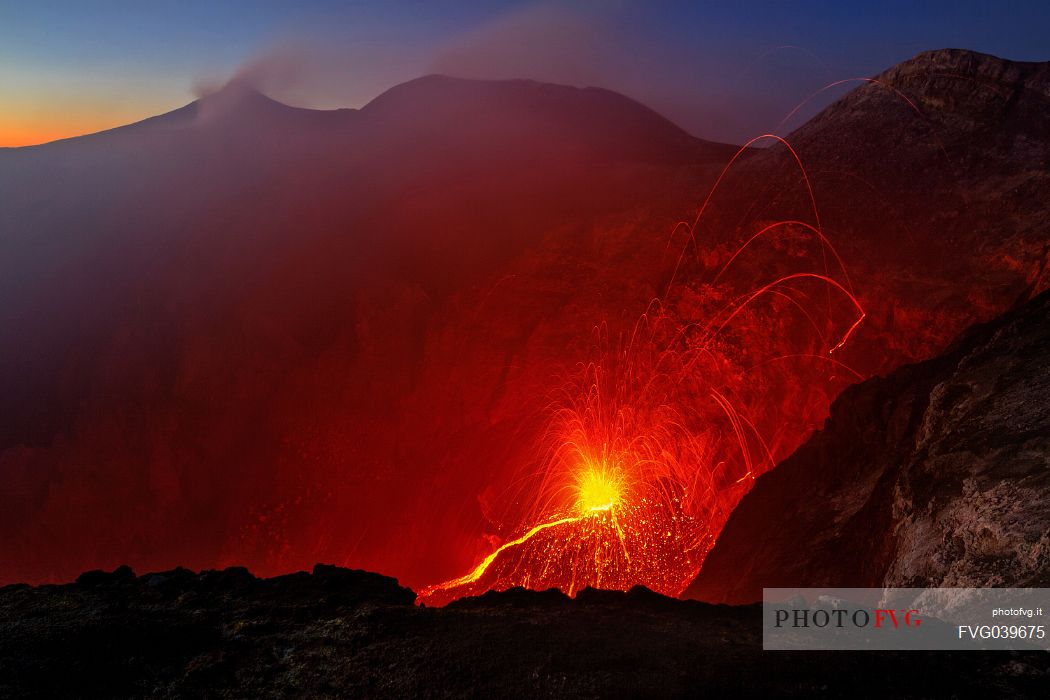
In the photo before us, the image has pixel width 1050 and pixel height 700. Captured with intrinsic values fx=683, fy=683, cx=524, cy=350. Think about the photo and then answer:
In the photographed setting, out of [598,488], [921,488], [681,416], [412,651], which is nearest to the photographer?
[412,651]

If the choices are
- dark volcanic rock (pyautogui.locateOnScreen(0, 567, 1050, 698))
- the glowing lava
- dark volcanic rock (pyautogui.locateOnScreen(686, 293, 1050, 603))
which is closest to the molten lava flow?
the glowing lava

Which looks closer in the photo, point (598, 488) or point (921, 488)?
point (921, 488)

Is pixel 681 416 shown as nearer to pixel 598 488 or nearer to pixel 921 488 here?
pixel 598 488

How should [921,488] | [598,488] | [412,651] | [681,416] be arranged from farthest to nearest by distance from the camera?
[598,488], [681,416], [921,488], [412,651]

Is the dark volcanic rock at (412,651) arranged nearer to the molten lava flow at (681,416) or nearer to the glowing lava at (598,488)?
the molten lava flow at (681,416)

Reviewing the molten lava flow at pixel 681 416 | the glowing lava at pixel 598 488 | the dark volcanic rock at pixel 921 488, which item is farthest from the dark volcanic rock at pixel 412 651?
the glowing lava at pixel 598 488

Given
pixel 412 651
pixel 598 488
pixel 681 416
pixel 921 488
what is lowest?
pixel 412 651

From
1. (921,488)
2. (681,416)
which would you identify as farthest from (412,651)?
(681,416)

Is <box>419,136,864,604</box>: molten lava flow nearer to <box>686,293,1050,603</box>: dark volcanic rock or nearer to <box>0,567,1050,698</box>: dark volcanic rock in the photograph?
<box>686,293,1050,603</box>: dark volcanic rock
